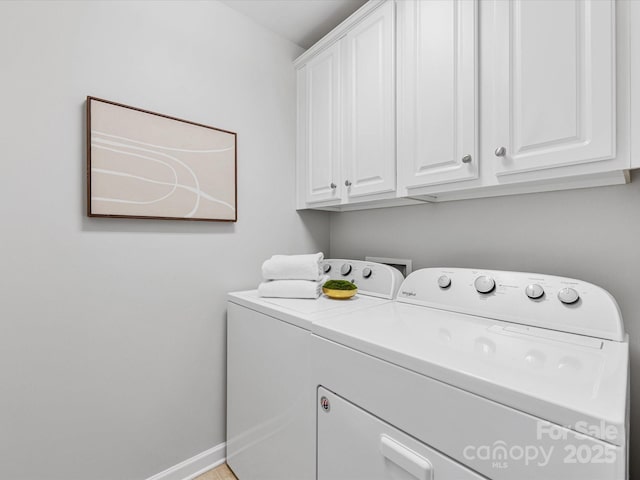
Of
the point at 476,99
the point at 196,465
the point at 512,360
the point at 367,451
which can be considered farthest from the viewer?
the point at 196,465

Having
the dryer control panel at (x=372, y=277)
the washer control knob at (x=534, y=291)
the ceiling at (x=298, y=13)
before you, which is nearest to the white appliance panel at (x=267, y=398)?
the dryer control panel at (x=372, y=277)

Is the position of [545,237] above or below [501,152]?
below

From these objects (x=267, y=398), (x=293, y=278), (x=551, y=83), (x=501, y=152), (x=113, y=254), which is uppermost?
(x=551, y=83)

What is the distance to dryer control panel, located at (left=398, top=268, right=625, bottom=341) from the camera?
2.99 ft

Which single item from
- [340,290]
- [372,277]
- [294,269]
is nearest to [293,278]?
[294,269]

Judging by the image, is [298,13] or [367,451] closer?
[367,451]

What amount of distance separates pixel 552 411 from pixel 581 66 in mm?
949

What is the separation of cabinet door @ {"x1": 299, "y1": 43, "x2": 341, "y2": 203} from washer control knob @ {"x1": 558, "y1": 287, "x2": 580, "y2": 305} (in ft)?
3.46

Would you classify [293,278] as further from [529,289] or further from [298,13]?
[298,13]

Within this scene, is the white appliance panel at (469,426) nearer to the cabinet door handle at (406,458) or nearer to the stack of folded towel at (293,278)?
the cabinet door handle at (406,458)

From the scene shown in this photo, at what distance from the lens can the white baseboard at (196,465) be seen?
1.47 metres

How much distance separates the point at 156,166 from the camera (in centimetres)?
140

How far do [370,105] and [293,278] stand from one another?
3.03 ft

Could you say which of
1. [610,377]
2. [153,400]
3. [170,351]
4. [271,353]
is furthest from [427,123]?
[153,400]
